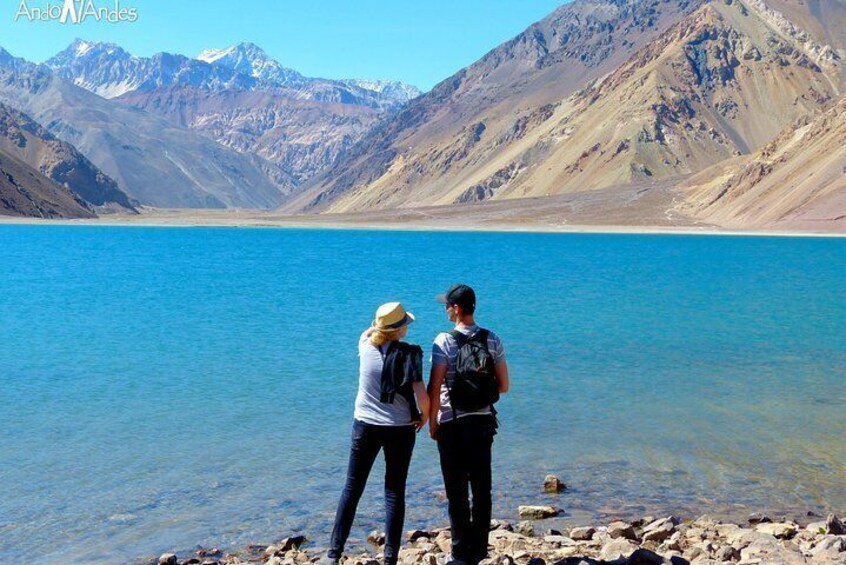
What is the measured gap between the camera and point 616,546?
33.1 feet

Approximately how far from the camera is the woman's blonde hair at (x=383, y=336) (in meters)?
8.99

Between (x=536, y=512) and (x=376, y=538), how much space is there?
2221 millimetres

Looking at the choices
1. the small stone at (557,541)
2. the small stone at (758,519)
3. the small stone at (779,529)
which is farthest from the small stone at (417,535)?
the small stone at (758,519)

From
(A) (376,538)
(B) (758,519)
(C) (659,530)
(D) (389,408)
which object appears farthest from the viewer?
(B) (758,519)

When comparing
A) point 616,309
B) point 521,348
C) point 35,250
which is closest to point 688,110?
point 35,250

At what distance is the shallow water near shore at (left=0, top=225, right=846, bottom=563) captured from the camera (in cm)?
1340

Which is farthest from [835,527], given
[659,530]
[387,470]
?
[387,470]

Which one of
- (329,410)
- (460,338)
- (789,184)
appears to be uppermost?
(789,184)

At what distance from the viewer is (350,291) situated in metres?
50.6

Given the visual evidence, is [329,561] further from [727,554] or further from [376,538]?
[727,554]

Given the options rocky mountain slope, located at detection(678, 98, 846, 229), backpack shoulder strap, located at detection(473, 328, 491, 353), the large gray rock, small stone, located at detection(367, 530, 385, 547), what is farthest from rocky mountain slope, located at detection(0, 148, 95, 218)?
the large gray rock

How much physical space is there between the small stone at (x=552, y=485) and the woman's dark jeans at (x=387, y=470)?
16.8 feet

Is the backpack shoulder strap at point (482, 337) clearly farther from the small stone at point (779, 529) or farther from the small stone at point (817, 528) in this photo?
the small stone at point (817, 528)

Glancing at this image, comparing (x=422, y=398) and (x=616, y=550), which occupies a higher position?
(x=422, y=398)
